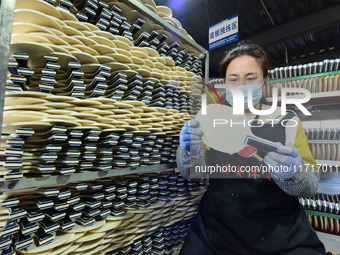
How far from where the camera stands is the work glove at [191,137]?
1254mm

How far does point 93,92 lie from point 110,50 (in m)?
0.28

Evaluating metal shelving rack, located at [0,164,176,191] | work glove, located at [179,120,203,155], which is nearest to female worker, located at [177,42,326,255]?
work glove, located at [179,120,203,155]

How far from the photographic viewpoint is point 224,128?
119cm

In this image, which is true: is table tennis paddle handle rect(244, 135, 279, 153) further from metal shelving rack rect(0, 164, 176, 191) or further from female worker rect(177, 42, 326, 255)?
metal shelving rack rect(0, 164, 176, 191)

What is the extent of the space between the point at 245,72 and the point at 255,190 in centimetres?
83

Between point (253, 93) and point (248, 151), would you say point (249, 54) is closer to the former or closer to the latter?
point (253, 93)

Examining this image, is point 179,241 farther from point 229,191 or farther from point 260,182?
point 260,182

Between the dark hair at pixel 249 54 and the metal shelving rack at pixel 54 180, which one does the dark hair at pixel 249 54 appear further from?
the metal shelving rack at pixel 54 180

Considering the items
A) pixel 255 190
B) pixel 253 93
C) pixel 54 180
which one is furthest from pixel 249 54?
pixel 54 180

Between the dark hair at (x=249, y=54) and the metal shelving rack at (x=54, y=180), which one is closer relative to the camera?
the metal shelving rack at (x=54, y=180)

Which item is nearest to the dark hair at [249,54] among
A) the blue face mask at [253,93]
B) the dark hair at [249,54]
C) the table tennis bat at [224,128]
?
the dark hair at [249,54]

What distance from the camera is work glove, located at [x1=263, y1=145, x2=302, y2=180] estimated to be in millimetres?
1060

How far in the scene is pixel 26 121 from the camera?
33.2 inches

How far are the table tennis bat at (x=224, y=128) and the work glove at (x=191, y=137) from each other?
0.11 ft
